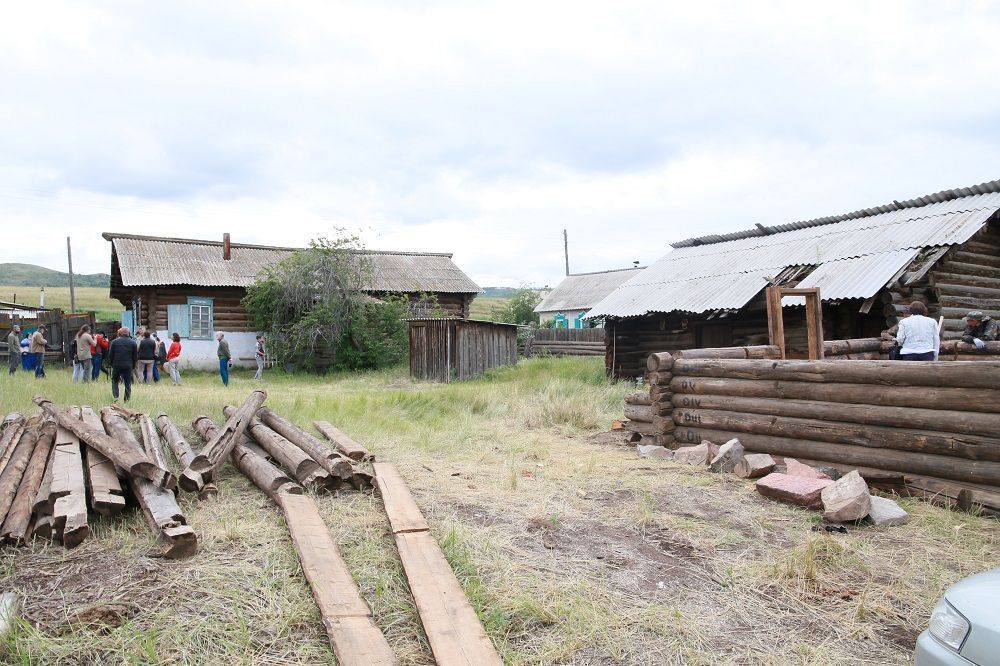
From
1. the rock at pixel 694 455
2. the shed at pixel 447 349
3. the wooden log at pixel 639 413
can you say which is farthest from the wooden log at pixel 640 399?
the shed at pixel 447 349

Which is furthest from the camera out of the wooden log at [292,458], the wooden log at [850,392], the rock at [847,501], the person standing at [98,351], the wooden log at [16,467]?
the person standing at [98,351]

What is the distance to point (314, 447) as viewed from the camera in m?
7.08

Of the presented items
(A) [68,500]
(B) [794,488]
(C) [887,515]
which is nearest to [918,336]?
(B) [794,488]

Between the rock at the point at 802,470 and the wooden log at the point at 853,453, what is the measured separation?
309 mm

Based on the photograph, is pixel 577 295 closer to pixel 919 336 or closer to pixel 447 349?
pixel 447 349

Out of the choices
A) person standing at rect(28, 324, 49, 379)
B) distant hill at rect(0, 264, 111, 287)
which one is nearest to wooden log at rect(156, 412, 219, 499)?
person standing at rect(28, 324, 49, 379)

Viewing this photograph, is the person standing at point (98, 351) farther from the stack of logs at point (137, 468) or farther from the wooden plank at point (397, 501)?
the wooden plank at point (397, 501)

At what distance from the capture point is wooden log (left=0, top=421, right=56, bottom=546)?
4695 mm

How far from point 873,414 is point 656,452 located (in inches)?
97.9

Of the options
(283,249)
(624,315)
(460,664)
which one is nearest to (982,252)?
(624,315)

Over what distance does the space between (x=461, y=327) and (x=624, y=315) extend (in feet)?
15.0

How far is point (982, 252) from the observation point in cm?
1479

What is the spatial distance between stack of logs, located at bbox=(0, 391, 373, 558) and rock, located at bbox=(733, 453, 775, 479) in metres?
3.80

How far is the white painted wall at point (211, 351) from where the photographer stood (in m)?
23.8
